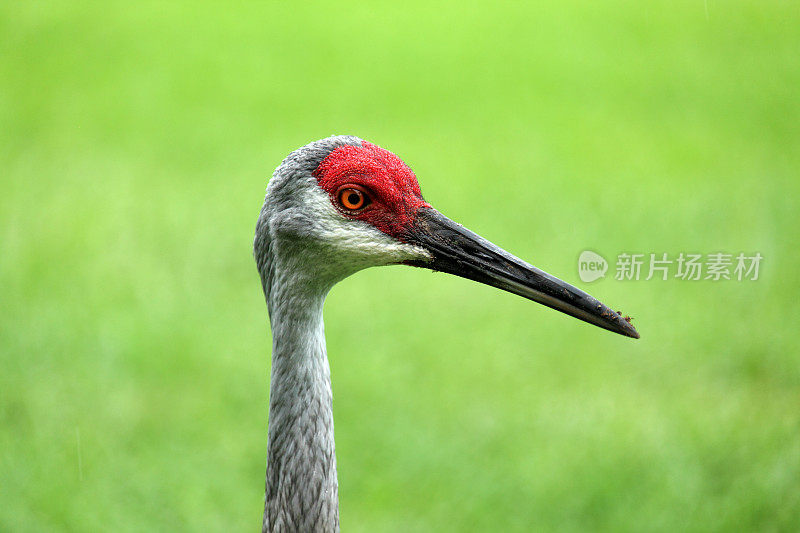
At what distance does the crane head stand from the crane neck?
0.09 metres

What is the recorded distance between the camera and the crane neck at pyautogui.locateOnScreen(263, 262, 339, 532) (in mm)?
2600

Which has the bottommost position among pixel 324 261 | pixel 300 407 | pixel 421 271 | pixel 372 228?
pixel 300 407

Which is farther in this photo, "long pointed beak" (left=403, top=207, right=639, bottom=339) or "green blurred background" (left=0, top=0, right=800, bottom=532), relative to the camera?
"green blurred background" (left=0, top=0, right=800, bottom=532)

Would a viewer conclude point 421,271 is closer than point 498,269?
No

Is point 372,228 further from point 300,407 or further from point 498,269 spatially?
point 300,407

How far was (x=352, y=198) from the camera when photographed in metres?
2.51

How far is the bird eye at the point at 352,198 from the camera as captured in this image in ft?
8.19

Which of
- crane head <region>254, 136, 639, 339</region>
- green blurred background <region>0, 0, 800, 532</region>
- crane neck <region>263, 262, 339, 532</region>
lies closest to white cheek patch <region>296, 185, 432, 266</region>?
crane head <region>254, 136, 639, 339</region>

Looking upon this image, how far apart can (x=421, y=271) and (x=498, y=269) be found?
490 cm

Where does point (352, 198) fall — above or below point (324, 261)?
above

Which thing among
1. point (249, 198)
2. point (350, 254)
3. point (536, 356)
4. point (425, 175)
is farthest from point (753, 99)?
point (350, 254)

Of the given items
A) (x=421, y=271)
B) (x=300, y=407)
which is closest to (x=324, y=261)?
(x=300, y=407)

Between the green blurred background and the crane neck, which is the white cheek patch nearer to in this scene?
the crane neck

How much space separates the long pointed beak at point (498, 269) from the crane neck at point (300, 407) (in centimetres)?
40
